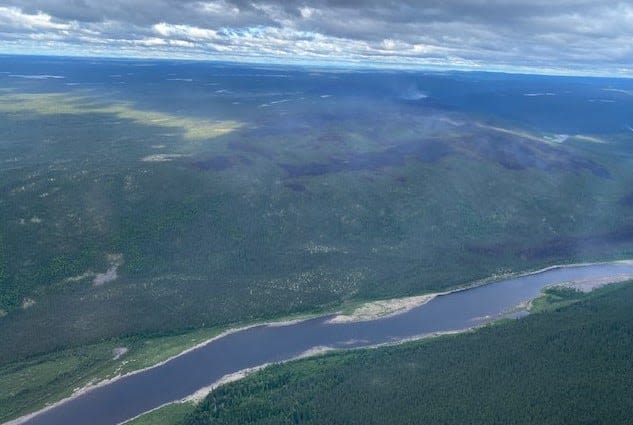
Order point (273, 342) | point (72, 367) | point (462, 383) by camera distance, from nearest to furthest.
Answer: point (462, 383), point (72, 367), point (273, 342)

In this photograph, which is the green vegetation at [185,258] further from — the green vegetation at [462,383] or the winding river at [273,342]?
the green vegetation at [462,383]

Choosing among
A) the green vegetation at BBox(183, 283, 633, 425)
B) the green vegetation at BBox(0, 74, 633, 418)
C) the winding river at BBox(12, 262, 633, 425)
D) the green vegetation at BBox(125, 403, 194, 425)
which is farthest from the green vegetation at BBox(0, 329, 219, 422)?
the green vegetation at BBox(183, 283, 633, 425)

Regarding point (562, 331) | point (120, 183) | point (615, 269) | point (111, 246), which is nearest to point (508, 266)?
point (615, 269)

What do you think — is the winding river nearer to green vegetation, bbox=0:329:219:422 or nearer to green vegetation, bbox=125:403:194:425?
green vegetation, bbox=125:403:194:425

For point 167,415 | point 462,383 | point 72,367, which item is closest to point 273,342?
point 167,415

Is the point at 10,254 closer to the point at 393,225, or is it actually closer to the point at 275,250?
the point at 275,250

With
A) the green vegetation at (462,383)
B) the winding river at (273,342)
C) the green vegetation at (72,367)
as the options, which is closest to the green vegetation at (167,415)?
the winding river at (273,342)

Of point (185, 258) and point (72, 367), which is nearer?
point (72, 367)

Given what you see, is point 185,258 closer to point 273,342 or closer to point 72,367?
point 273,342
